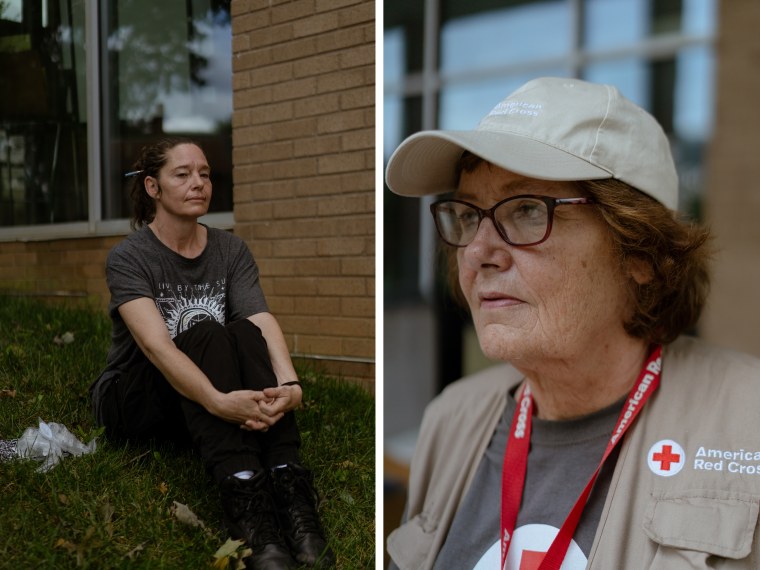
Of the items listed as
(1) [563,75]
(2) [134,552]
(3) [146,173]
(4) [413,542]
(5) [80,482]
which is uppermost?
(1) [563,75]

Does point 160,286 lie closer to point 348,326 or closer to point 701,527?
point 348,326

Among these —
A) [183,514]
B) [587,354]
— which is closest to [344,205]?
[587,354]

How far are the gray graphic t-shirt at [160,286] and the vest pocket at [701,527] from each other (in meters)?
0.90

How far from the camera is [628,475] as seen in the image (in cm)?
145

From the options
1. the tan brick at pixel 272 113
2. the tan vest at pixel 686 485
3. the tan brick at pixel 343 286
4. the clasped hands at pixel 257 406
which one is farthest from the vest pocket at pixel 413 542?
the tan brick at pixel 272 113

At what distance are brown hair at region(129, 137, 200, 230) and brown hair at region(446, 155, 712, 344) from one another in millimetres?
608

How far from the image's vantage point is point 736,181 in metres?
2.10

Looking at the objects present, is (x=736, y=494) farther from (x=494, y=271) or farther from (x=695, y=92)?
(x=695, y=92)

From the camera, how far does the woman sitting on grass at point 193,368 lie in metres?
1.48

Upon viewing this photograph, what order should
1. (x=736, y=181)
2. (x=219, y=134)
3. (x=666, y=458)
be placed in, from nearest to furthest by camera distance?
1. (x=666, y=458)
2. (x=219, y=134)
3. (x=736, y=181)

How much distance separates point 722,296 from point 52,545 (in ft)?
5.79

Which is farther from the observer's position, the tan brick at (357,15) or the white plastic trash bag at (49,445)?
the tan brick at (357,15)

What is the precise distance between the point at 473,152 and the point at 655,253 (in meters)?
0.46

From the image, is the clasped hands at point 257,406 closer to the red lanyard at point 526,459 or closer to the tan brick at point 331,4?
the red lanyard at point 526,459
